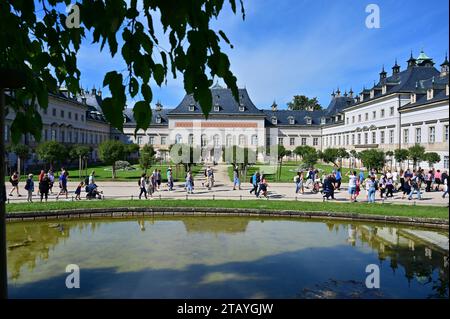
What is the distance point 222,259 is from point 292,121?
212ft

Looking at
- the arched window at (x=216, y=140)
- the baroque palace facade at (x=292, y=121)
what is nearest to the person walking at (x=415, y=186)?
the baroque palace facade at (x=292, y=121)

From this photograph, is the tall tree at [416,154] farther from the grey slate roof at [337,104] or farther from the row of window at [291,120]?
the row of window at [291,120]

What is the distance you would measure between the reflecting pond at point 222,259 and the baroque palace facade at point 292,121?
21533 millimetres

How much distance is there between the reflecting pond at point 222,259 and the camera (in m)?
5.97

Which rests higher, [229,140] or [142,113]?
[229,140]

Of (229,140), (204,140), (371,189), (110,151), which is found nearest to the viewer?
(371,189)

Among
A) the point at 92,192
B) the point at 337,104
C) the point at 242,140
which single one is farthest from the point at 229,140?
the point at 92,192

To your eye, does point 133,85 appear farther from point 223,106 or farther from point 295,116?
point 295,116

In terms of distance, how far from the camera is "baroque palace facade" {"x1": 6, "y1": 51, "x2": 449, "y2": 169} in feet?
133

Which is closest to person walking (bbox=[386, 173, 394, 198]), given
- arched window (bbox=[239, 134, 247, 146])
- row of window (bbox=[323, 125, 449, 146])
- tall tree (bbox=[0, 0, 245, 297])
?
row of window (bbox=[323, 125, 449, 146])

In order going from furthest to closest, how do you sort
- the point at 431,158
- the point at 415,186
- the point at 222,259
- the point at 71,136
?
the point at 71,136 → the point at 431,158 → the point at 415,186 → the point at 222,259

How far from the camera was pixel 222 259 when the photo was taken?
7758 mm

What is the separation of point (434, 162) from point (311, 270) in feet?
67.8
